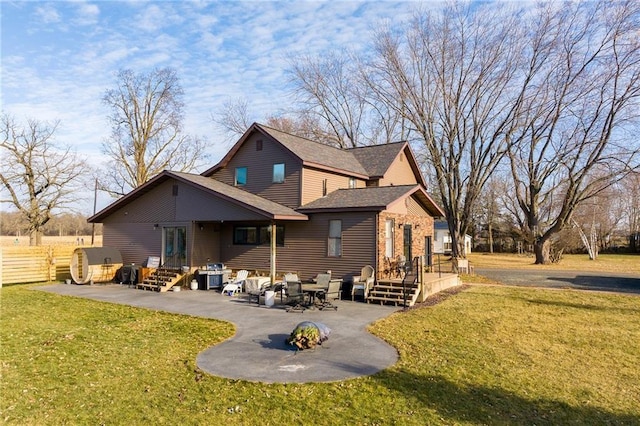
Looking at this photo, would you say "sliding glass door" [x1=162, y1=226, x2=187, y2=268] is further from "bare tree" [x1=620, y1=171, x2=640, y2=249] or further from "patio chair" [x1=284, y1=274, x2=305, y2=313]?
"bare tree" [x1=620, y1=171, x2=640, y2=249]

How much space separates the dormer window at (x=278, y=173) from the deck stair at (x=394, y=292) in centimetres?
698

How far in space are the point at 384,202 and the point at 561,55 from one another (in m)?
19.3

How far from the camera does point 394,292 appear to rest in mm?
14406

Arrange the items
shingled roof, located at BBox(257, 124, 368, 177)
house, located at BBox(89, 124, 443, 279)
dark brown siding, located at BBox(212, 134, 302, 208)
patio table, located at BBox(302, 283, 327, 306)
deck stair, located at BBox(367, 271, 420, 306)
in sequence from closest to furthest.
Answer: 1. patio table, located at BBox(302, 283, 327, 306)
2. deck stair, located at BBox(367, 271, 420, 306)
3. house, located at BBox(89, 124, 443, 279)
4. dark brown siding, located at BBox(212, 134, 302, 208)
5. shingled roof, located at BBox(257, 124, 368, 177)

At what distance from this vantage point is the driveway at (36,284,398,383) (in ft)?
23.9

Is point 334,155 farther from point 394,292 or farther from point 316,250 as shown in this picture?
point 394,292

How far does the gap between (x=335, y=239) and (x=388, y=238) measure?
2201 millimetres

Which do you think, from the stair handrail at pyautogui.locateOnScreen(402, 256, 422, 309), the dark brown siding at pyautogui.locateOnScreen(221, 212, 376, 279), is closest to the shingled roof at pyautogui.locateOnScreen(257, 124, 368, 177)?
the dark brown siding at pyautogui.locateOnScreen(221, 212, 376, 279)

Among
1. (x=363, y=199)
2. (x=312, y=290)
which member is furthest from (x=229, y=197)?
(x=312, y=290)

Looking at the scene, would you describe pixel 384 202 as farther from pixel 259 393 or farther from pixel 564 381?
pixel 259 393

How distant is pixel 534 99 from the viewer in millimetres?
26422

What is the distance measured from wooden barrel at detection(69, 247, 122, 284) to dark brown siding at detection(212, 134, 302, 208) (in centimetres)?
666

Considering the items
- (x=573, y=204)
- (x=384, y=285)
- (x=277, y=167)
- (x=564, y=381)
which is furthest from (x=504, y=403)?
(x=573, y=204)

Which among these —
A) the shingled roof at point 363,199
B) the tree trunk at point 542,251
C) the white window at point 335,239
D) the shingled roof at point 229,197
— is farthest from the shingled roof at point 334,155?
the tree trunk at point 542,251
